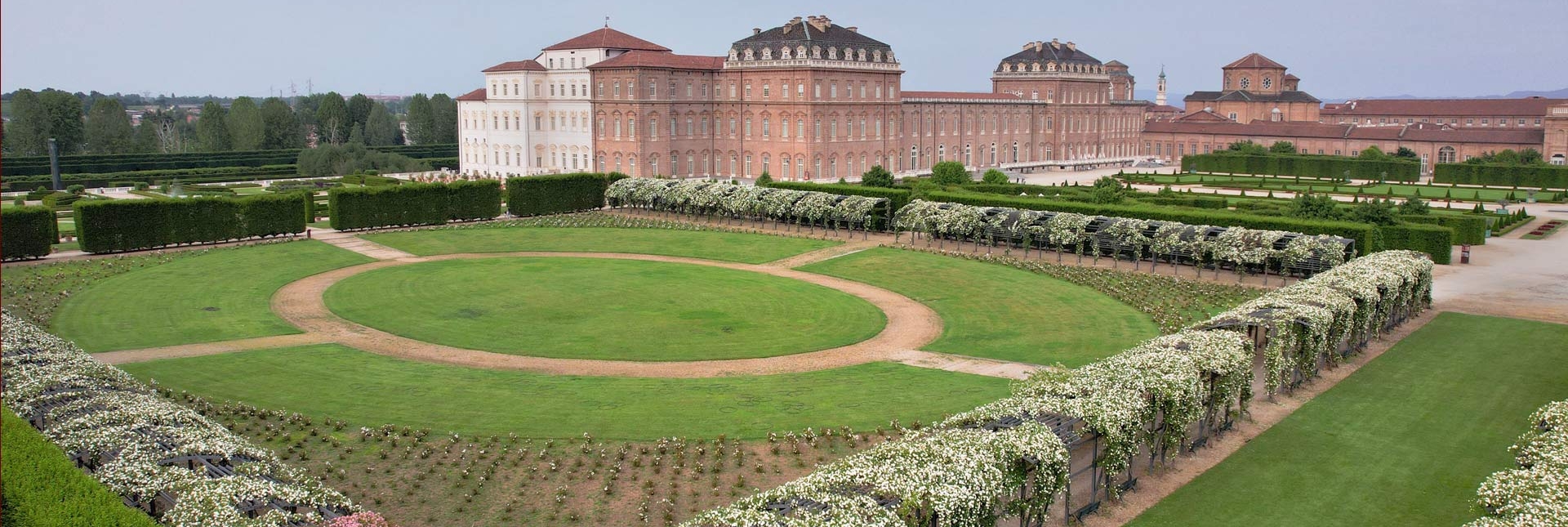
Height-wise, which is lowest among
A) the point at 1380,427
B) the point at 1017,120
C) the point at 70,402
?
the point at 1380,427

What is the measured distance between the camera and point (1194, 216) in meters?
42.2

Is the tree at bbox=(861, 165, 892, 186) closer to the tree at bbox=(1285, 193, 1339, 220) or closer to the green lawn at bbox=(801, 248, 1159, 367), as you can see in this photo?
the green lawn at bbox=(801, 248, 1159, 367)

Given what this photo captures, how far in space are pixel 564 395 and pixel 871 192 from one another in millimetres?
30328

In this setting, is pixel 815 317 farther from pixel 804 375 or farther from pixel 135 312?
pixel 135 312

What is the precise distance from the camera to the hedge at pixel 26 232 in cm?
3903

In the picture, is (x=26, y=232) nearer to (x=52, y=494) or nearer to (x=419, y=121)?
(x=52, y=494)

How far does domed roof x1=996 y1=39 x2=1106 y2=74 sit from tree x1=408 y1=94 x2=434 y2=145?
61136 millimetres

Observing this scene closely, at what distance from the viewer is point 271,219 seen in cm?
4597

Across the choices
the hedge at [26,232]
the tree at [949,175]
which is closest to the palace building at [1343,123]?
the tree at [949,175]

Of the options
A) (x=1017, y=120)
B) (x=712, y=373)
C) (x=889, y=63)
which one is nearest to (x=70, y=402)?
(x=712, y=373)

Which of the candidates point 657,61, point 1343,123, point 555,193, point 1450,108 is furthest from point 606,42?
point 1450,108

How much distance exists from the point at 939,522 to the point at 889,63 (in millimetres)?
64982

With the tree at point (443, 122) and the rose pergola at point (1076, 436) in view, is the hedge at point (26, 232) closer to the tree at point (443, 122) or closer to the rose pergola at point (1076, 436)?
the rose pergola at point (1076, 436)

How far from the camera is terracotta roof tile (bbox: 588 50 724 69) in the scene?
72312 mm
